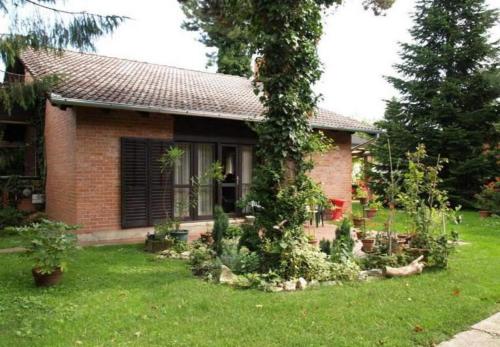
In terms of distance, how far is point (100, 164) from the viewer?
9352mm

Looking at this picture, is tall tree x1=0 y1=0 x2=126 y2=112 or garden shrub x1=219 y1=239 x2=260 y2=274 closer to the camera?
garden shrub x1=219 y1=239 x2=260 y2=274

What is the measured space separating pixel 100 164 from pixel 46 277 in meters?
4.20

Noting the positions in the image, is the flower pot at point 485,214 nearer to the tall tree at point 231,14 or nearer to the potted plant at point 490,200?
the potted plant at point 490,200

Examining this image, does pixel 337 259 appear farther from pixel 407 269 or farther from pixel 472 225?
pixel 472 225

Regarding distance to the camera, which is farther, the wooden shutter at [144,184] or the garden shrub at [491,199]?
the garden shrub at [491,199]

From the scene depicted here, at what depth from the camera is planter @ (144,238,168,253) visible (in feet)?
26.3

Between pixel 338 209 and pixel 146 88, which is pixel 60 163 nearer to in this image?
pixel 146 88

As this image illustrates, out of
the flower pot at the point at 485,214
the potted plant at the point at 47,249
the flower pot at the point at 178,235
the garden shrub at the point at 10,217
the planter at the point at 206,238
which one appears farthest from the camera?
the flower pot at the point at 485,214

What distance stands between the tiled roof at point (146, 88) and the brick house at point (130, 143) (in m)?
0.04

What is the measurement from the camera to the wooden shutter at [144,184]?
9.64 m

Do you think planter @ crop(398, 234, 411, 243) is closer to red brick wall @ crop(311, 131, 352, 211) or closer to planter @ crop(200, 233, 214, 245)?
planter @ crop(200, 233, 214, 245)

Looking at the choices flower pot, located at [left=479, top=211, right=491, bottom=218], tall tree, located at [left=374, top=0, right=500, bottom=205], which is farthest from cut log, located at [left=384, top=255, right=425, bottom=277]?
tall tree, located at [left=374, top=0, right=500, bottom=205]

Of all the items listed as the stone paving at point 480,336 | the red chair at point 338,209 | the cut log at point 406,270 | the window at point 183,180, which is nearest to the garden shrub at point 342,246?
the cut log at point 406,270

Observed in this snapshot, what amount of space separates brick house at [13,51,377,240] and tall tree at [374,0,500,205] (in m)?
6.15
